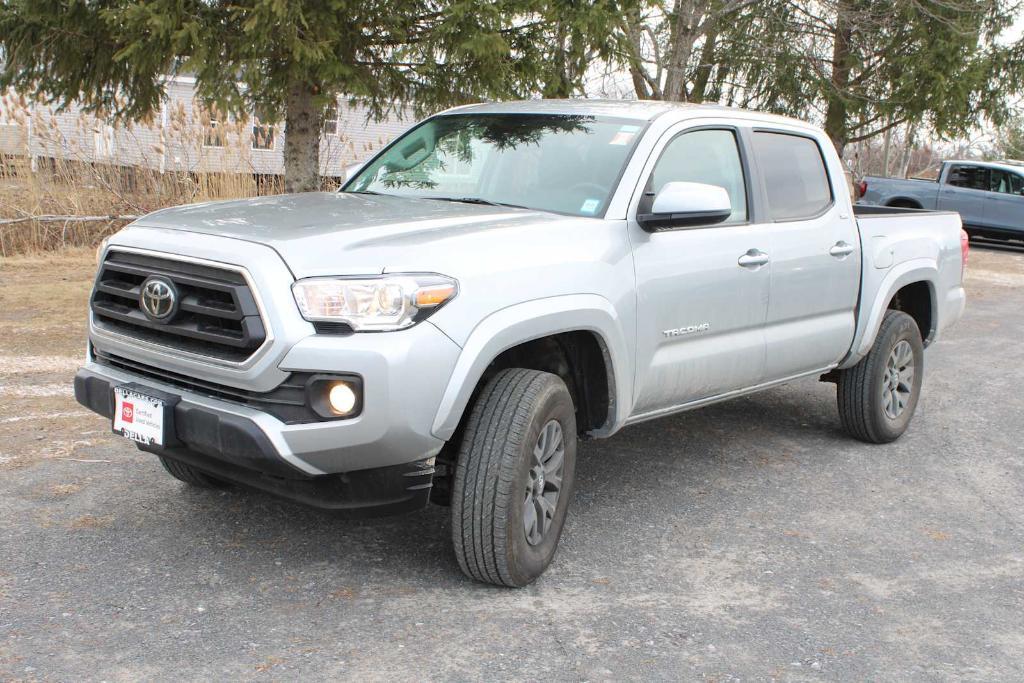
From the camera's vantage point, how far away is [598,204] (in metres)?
4.36

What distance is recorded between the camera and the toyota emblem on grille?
3.58 meters

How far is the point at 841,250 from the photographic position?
5.50 m

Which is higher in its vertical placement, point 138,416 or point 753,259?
point 753,259

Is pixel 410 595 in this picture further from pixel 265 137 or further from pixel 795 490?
pixel 265 137

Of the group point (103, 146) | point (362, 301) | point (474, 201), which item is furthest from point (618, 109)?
point (103, 146)

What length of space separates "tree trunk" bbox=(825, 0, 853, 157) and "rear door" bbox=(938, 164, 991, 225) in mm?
2374

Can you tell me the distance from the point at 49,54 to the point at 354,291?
6631mm

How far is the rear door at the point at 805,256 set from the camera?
16.8 feet

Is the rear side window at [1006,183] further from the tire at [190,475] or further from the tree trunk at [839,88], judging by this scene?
the tire at [190,475]

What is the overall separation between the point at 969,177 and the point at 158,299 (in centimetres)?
1929

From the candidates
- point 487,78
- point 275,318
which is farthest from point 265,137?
point 275,318

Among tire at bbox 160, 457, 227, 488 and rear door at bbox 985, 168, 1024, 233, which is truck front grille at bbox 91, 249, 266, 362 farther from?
rear door at bbox 985, 168, 1024, 233

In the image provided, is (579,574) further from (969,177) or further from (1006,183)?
(969,177)

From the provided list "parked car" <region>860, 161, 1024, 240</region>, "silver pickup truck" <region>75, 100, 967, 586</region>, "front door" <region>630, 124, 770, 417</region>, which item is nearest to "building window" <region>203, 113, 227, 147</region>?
"silver pickup truck" <region>75, 100, 967, 586</region>
